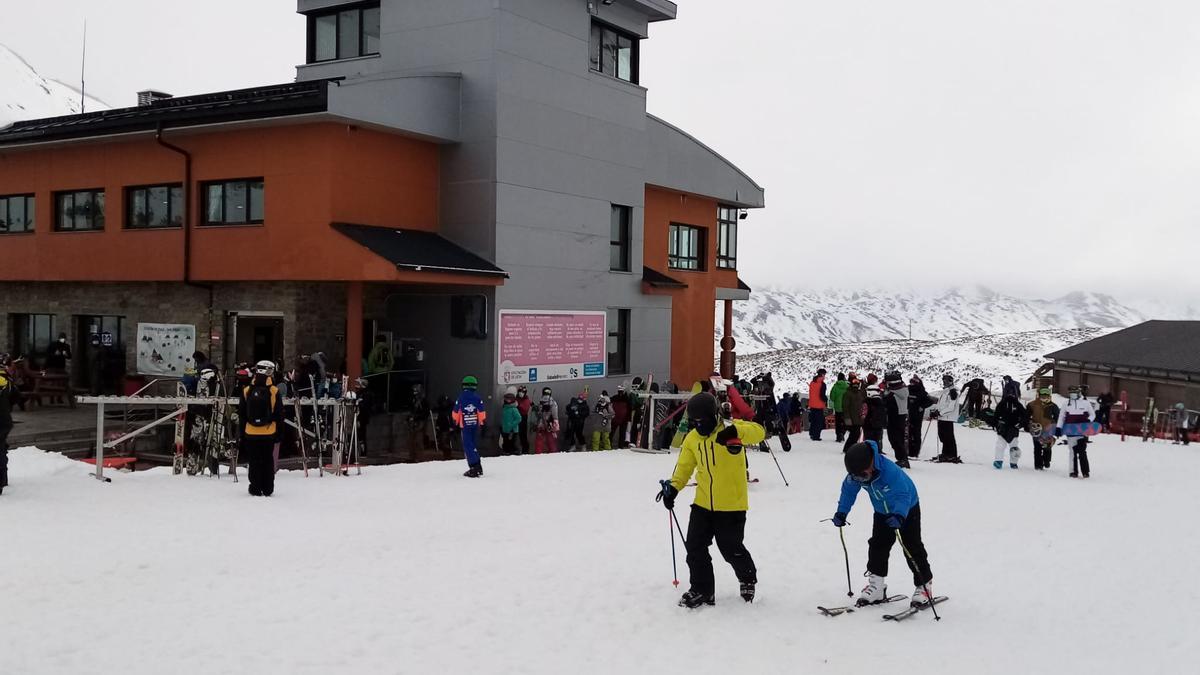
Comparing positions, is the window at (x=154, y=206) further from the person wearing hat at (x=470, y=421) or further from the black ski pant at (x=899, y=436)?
the black ski pant at (x=899, y=436)

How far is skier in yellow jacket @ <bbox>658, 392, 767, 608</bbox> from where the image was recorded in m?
7.70

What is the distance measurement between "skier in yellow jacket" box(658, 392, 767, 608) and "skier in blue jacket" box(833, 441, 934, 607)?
867 millimetres

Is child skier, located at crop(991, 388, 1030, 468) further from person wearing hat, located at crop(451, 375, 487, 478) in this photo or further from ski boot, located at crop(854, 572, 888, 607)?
ski boot, located at crop(854, 572, 888, 607)

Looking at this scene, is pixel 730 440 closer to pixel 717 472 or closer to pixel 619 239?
A: pixel 717 472

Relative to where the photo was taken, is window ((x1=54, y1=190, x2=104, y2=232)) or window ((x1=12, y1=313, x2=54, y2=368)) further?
window ((x1=12, y1=313, x2=54, y2=368))

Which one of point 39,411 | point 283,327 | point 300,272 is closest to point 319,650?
point 300,272

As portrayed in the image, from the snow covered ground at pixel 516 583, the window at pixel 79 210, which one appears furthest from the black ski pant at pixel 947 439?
the window at pixel 79 210

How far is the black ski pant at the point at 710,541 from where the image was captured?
7723mm

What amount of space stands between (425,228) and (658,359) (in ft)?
28.4

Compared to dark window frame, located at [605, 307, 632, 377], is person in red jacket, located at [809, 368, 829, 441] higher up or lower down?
lower down

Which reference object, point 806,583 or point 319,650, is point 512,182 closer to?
point 806,583

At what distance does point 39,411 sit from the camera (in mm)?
20047

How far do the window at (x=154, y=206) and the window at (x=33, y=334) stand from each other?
16.1 ft

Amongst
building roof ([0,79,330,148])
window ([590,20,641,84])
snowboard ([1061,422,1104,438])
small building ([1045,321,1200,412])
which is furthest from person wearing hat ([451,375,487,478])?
small building ([1045,321,1200,412])
